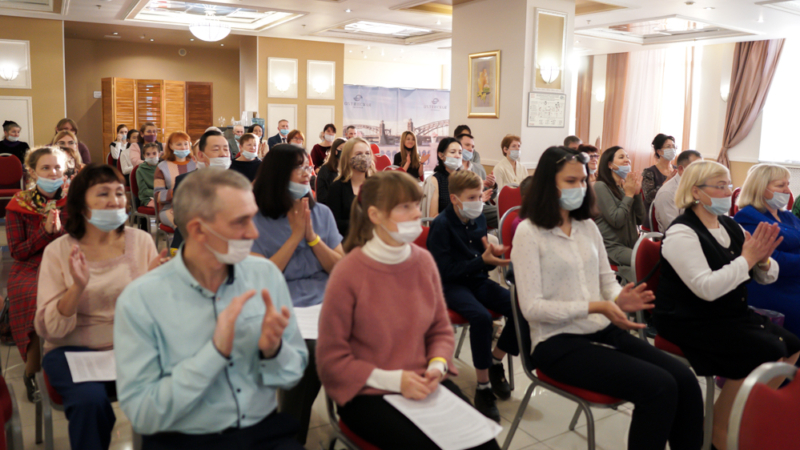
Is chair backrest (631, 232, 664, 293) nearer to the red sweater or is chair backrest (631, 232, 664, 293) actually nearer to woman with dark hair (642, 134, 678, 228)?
the red sweater

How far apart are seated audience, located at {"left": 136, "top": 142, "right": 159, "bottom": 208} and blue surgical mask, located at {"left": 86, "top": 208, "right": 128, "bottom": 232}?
3.85 m

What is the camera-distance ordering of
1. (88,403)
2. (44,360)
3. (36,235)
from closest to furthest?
(88,403), (44,360), (36,235)

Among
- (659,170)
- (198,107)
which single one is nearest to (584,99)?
(659,170)

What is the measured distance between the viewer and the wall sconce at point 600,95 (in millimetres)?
13547

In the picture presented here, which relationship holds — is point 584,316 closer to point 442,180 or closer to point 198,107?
point 442,180

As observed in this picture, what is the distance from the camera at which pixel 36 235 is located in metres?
2.85

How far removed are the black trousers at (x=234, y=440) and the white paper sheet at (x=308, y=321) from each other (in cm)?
55

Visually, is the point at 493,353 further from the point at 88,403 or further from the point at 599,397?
the point at 88,403

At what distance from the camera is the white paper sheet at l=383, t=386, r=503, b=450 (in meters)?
1.62

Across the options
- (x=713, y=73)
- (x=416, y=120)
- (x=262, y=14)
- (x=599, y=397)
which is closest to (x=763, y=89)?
(x=713, y=73)

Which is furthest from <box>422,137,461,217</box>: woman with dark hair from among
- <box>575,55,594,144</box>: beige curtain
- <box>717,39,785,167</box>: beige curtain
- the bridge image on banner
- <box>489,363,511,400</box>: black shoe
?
<box>575,55,594,144</box>: beige curtain

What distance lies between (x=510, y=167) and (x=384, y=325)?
16.5 ft

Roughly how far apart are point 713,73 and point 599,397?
11.3m

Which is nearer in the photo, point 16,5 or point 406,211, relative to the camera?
point 406,211
